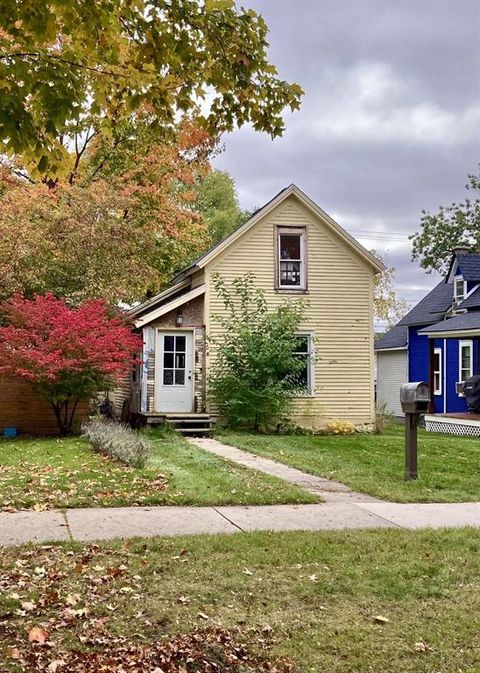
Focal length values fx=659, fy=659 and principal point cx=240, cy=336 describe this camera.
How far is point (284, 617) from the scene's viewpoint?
4.15 m

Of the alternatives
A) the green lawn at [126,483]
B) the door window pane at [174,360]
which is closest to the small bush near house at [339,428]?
the door window pane at [174,360]

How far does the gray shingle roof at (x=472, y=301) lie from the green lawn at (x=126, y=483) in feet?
51.2

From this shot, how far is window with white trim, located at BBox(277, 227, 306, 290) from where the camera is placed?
62.3 feet

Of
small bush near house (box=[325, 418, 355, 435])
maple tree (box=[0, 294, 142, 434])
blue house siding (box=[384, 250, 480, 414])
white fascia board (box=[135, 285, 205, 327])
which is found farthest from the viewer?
blue house siding (box=[384, 250, 480, 414])

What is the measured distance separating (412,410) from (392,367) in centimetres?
2222

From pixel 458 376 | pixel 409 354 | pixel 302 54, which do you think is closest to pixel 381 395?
pixel 409 354

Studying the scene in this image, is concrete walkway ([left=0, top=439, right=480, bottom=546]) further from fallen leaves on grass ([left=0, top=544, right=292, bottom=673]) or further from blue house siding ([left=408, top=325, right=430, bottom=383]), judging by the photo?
blue house siding ([left=408, top=325, right=430, bottom=383])

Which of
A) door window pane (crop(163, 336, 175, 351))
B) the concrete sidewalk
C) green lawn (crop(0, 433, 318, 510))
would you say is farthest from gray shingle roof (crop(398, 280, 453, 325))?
the concrete sidewalk

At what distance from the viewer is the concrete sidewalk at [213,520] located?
6.20 metres

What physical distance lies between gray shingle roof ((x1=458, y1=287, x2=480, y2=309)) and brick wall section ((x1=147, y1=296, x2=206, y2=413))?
36.7 ft

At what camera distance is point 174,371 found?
719 inches

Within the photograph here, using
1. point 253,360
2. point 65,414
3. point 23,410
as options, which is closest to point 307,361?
point 253,360

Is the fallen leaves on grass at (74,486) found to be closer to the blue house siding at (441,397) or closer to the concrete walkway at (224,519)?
the concrete walkway at (224,519)

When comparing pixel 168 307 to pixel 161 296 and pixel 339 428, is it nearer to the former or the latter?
pixel 161 296
